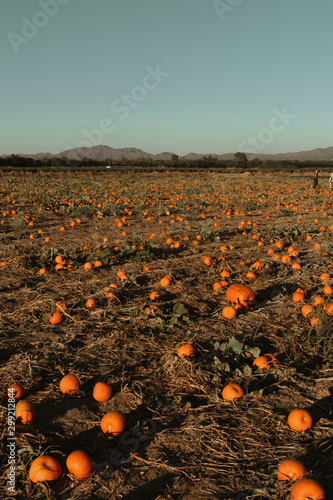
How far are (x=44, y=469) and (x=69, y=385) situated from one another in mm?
882

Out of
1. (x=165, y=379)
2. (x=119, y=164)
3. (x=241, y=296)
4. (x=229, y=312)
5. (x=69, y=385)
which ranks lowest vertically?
(x=165, y=379)

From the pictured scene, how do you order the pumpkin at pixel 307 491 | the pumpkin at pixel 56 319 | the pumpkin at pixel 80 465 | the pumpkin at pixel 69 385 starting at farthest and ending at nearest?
the pumpkin at pixel 56 319 → the pumpkin at pixel 69 385 → the pumpkin at pixel 80 465 → the pumpkin at pixel 307 491

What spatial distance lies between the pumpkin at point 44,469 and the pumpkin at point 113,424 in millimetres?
458

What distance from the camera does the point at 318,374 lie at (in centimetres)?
329

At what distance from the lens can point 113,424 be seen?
103 inches

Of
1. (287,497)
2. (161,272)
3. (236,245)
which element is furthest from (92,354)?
(236,245)

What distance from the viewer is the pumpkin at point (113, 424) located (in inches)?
103

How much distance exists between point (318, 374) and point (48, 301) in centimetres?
355

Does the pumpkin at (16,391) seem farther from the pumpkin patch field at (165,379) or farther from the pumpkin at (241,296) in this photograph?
the pumpkin at (241,296)

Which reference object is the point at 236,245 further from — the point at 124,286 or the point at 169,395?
the point at 169,395

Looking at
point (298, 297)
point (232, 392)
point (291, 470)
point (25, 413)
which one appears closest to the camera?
point (291, 470)

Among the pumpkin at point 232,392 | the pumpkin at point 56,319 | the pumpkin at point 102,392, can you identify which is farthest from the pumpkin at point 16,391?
the pumpkin at point 232,392

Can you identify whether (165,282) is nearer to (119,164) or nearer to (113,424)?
(113,424)

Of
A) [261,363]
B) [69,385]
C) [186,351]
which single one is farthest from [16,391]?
[261,363]
